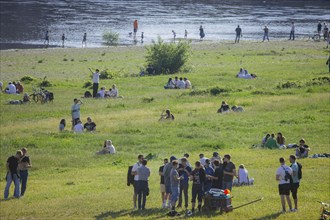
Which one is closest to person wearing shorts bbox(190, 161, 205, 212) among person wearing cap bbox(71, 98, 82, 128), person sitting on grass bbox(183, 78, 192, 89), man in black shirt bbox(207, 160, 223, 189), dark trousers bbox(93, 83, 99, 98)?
man in black shirt bbox(207, 160, 223, 189)

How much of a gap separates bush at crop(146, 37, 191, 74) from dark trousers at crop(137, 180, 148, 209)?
41740 mm

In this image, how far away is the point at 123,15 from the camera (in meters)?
127

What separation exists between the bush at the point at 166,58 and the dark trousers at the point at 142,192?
41.7m

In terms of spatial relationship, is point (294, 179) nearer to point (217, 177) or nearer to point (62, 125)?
point (217, 177)

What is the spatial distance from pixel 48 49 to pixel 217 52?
18.1 metres

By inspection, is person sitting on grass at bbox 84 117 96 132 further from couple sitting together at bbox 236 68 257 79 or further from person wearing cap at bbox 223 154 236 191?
couple sitting together at bbox 236 68 257 79

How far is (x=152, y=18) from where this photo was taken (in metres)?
125

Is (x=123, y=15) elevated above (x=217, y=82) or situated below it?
above

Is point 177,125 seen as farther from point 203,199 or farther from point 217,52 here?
point 217,52

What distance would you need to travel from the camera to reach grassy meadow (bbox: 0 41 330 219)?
86.9 ft

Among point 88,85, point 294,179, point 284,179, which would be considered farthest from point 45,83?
point 284,179

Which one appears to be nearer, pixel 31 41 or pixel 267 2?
pixel 31 41

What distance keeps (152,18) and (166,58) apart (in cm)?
5890

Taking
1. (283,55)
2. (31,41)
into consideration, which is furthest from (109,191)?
(31,41)
